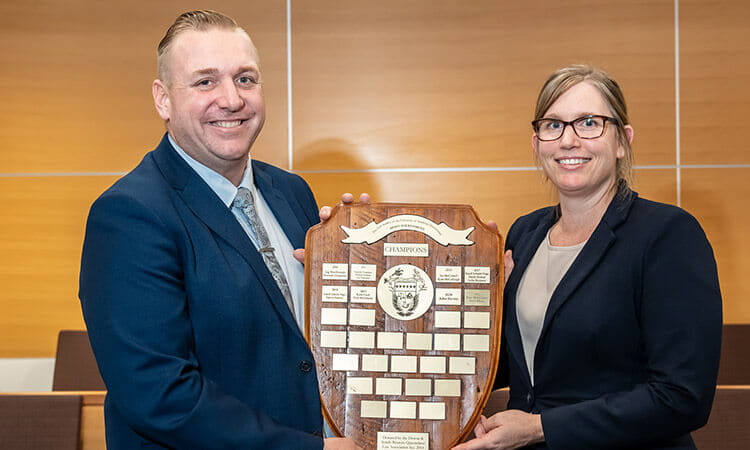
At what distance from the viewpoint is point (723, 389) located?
2.39 metres

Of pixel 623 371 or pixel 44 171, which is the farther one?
pixel 44 171

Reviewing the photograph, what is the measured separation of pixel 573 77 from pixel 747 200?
263cm

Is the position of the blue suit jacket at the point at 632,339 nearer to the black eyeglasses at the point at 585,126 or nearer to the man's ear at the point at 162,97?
the black eyeglasses at the point at 585,126

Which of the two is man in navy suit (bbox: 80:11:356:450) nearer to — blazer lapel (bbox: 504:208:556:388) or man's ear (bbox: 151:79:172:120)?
man's ear (bbox: 151:79:172:120)

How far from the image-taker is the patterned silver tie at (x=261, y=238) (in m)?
Result: 1.82

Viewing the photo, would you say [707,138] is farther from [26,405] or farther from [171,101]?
[26,405]

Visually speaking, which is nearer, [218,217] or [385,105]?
[218,217]

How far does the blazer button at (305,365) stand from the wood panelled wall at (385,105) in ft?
8.17

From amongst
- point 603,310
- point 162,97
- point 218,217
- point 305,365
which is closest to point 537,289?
point 603,310

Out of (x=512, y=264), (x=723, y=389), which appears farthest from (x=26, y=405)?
(x=723, y=389)

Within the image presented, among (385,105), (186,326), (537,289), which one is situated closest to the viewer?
(186,326)

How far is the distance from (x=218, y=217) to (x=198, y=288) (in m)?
0.18

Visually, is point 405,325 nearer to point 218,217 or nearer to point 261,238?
point 261,238

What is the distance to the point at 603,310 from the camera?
1803mm
